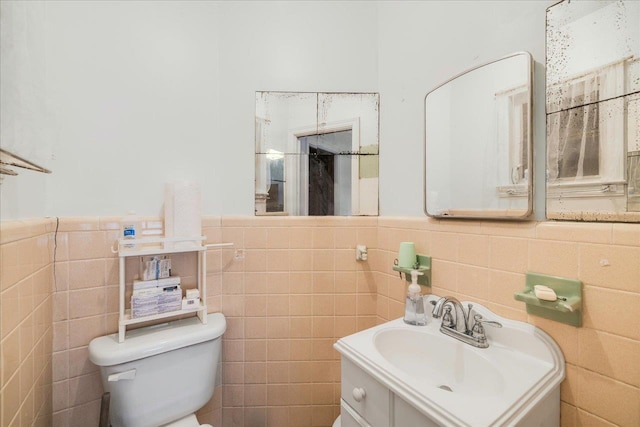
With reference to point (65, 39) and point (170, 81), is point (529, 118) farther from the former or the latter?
point (65, 39)

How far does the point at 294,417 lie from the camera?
135 centimetres

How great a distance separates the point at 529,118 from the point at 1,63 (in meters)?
1.32

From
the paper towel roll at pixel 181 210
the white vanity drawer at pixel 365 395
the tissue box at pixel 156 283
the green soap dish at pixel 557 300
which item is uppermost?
the paper towel roll at pixel 181 210

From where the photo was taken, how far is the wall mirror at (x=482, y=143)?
834 millimetres

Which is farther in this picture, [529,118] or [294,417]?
[294,417]

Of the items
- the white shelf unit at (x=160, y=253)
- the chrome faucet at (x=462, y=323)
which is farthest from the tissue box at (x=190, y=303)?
the chrome faucet at (x=462, y=323)

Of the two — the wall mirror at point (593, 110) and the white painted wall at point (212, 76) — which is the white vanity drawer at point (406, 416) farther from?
the white painted wall at point (212, 76)

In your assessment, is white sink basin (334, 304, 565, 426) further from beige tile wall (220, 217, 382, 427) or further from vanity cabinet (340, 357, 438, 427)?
beige tile wall (220, 217, 382, 427)

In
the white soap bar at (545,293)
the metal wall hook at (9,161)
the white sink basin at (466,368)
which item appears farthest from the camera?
the white soap bar at (545,293)

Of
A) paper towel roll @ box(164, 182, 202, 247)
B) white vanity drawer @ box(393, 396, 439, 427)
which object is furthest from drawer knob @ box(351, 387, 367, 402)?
paper towel roll @ box(164, 182, 202, 247)

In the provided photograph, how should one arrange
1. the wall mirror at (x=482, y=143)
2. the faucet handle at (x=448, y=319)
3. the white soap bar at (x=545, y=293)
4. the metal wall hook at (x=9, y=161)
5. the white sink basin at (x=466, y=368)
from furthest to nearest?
the faucet handle at (x=448, y=319), the wall mirror at (x=482, y=143), the white soap bar at (x=545, y=293), the white sink basin at (x=466, y=368), the metal wall hook at (x=9, y=161)

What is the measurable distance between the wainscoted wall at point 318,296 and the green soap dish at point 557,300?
22mm

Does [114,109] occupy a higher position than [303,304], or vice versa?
[114,109]

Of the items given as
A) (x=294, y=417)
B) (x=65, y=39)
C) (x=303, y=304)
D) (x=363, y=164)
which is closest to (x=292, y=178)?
(x=363, y=164)
